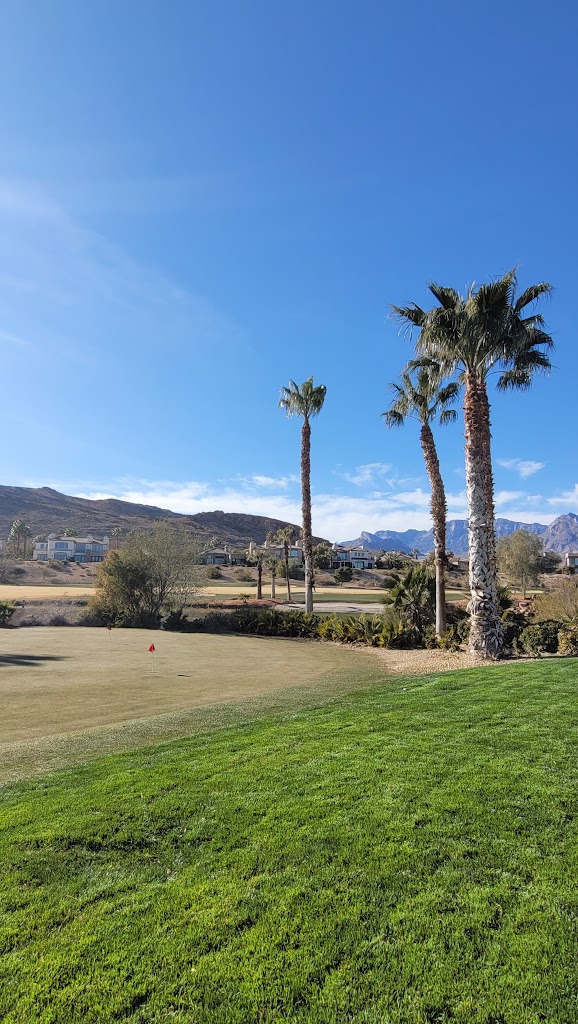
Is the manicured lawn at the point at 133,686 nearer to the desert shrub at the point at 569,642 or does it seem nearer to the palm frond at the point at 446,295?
the desert shrub at the point at 569,642

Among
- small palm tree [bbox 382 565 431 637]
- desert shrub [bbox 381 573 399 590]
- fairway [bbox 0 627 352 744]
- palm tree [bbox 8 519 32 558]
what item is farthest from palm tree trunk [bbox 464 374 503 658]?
palm tree [bbox 8 519 32 558]

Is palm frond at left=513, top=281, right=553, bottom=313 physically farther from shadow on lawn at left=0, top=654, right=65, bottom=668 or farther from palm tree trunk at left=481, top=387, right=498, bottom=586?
shadow on lawn at left=0, top=654, right=65, bottom=668

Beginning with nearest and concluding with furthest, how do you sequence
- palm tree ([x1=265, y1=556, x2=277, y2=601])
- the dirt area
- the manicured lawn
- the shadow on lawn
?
the manicured lawn → the dirt area → the shadow on lawn → palm tree ([x1=265, y1=556, x2=277, y2=601])

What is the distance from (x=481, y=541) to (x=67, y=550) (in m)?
124

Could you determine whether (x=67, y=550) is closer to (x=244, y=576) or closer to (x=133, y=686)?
(x=244, y=576)

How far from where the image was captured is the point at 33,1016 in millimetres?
2803

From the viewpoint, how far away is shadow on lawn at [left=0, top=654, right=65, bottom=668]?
1696 cm

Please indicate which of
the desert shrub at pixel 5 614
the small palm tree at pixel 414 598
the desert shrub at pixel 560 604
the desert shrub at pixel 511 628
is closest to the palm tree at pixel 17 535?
the desert shrub at pixel 5 614

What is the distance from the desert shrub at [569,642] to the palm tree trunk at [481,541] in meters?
2.10

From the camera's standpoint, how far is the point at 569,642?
16859 mm

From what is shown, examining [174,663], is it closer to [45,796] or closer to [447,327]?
[45,796]

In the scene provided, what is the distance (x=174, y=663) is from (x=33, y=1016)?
1572 cm

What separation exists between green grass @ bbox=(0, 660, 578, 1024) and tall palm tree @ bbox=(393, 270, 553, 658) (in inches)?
392

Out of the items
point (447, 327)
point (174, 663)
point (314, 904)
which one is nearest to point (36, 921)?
point (314, 904)
